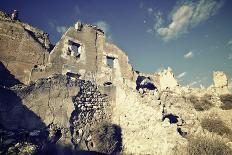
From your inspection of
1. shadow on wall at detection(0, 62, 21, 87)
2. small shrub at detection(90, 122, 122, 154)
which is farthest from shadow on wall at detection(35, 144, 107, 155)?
shadow on wall at detection(0, 62, 21, 87)

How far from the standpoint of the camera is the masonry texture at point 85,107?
31.1 ft

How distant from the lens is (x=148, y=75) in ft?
80.4

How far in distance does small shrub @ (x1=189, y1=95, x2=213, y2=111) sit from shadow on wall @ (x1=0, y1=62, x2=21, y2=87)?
40.0 feet

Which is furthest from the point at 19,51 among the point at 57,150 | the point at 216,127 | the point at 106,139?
the point at 216,127

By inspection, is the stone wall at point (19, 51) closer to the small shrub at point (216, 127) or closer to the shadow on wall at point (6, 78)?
the shadow on wall at point (6, 78)

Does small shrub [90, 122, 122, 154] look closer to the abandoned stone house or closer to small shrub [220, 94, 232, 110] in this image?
the abandoned stone house

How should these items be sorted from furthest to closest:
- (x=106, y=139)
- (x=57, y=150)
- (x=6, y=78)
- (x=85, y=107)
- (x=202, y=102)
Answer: (x=202, y=102)
(x=6, y=78)
(x=85, y=107)
(x=106, y=139)
(x=57, y=150)

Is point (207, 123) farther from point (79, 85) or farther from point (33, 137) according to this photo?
point (33, 137)

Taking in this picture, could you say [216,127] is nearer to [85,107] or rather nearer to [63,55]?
[85,107]

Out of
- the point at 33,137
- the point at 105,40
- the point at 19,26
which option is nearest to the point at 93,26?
the point at 105,40

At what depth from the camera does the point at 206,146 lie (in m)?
11.3

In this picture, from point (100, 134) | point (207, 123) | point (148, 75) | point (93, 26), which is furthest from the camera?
point (148, 75)

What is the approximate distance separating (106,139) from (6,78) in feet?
26.2

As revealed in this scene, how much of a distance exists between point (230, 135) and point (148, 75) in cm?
1246
